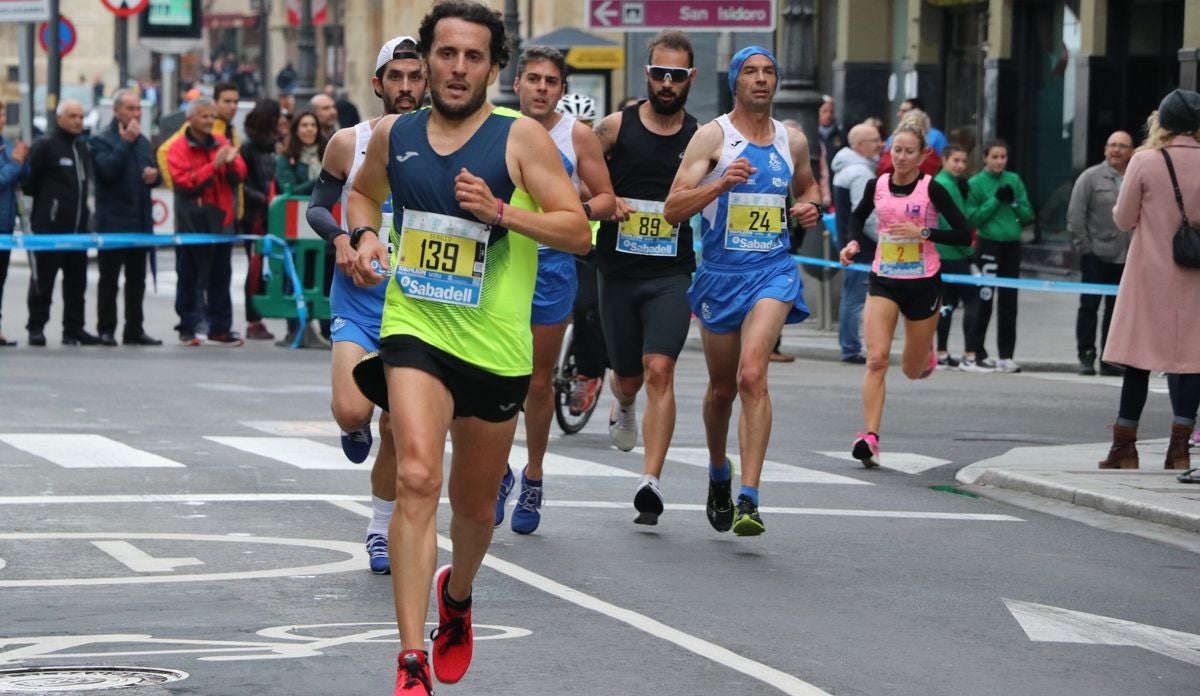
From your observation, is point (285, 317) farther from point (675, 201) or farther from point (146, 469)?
point (675, 201)

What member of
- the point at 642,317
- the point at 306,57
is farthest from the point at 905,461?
the point at 306,57

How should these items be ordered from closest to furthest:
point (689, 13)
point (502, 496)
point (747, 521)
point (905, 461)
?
1. point (747, 521)
2. point (502, 496)
3. point (905, 461)
4. point (689, 13)

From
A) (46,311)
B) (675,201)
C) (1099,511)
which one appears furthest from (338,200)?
(46,311)

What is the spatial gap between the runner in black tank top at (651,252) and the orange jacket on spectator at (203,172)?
33.6ft

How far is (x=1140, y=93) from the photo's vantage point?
25891 mm

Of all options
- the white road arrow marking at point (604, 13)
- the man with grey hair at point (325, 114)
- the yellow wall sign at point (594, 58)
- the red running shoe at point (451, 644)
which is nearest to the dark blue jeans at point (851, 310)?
the white road arrow marking at point (604, 13)

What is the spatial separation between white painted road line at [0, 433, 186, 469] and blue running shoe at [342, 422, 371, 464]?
3.05m

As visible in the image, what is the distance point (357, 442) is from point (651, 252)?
1689 millimetres

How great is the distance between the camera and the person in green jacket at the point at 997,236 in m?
19.5

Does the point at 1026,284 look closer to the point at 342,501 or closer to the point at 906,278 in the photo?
the point at 906,278

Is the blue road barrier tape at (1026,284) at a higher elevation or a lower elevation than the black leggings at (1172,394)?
higher

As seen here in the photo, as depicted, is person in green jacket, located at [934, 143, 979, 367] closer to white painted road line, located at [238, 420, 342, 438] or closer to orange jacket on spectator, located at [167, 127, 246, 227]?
white painted road line, located at [238, 420, 342, 438]

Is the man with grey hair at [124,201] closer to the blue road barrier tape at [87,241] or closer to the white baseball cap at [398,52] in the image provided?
the blue road barrier tape at [87,241]

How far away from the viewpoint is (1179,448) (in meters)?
12.5
